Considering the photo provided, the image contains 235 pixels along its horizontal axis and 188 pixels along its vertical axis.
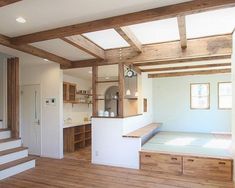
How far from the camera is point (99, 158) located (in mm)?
4871

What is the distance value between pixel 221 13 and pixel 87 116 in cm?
622

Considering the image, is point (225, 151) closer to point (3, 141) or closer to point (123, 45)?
point (123, 45)

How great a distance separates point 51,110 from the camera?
545 cm

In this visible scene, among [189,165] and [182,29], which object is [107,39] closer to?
[182,29]

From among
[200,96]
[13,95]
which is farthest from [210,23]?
[200,96]

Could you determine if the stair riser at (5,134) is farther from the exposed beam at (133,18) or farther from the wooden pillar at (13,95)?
the exposed beam at (133,18)

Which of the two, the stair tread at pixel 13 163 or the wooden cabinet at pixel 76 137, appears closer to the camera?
the stair tread at pixel 13 163

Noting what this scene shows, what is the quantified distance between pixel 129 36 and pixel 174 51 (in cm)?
123

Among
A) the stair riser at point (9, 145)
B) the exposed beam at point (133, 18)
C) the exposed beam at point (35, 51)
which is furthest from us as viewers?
the stair riser at point (9, 145)

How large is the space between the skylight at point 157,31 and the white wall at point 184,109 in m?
3.85

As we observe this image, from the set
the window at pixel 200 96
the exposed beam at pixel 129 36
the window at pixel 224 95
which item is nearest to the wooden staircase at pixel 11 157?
the exposed beam at pixel 129 36

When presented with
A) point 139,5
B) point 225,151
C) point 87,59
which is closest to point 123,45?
point 87,59

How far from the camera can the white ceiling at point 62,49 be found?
3.99 metres

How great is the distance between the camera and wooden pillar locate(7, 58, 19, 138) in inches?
193
